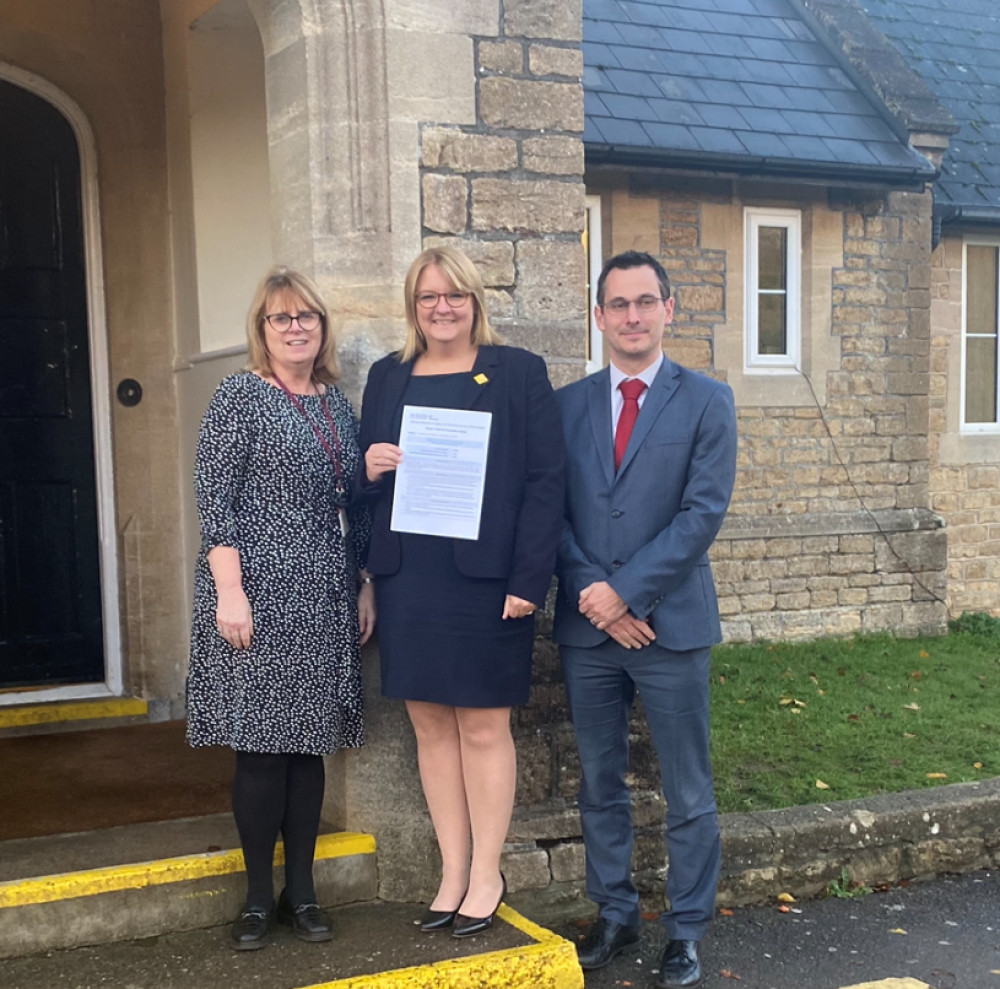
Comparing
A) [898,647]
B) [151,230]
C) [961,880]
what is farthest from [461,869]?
[898,647]

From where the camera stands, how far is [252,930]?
12.5ft

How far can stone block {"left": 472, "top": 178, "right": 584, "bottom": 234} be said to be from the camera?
14.4 feet

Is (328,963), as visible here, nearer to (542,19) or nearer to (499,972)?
(499,972)

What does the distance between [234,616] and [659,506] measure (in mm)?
1265

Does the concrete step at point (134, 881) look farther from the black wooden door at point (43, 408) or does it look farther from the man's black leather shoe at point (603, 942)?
the black wooden door at point (43, 408)

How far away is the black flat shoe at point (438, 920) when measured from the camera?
3.96 metres

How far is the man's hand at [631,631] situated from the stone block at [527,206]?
1429 mm

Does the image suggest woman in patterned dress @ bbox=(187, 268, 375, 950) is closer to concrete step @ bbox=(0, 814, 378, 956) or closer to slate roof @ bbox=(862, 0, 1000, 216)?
concrete step @ bbox=(0, 814, 378, 956)

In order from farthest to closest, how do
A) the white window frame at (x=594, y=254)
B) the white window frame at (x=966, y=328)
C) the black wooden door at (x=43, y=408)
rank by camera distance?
1. the white window frame at (x=966, y=328)
2. the white window frame at (x=594, y=254)
3. the black wooden door at (x=43, y=408)

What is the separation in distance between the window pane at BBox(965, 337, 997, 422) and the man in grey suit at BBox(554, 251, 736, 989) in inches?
359

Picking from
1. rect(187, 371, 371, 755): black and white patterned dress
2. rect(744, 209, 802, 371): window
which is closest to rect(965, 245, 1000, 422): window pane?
rect(744, 209, 802, 371): window

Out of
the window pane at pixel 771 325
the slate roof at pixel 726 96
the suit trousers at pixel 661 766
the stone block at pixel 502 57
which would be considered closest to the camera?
the suit trousers at pixel 661 766

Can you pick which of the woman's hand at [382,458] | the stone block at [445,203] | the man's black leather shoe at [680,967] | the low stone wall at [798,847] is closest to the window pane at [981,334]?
the low stone wall at [798,847]

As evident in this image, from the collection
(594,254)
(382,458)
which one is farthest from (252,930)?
(594,254)
